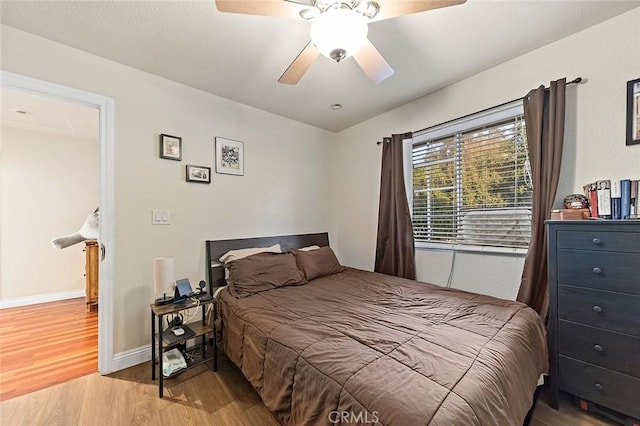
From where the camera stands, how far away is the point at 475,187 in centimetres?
237

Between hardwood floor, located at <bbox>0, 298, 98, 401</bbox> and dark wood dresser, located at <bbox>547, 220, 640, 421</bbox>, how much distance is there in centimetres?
342

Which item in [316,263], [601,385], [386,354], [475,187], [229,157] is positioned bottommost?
[601,385]

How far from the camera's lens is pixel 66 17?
1619mm

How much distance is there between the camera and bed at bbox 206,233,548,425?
0.93 m

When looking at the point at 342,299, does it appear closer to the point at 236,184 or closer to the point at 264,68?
the point at 236,184

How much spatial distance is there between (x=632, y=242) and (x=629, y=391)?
2.64 feet

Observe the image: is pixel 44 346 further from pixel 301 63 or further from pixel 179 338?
pixel 301 63

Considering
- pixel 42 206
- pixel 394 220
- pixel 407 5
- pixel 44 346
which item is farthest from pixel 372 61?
pixel 42 206

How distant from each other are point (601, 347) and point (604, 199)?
0.88 m

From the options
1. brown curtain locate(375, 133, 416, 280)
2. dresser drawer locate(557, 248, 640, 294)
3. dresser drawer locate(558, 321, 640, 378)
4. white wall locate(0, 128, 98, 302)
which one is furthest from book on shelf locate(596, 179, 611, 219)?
white wall locate(0, 128, 98, 302)

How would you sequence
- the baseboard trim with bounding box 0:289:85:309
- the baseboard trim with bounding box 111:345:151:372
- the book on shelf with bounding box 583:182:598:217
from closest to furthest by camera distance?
the book on shelf with bounding box 583:182:598:217, the baseboard trim with bounding box 111:345:151:372, the baseboard trim with bounding box 0:289:85:309

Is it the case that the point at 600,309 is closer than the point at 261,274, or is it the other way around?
the point at 600,309

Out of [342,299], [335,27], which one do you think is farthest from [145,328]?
[335,27]

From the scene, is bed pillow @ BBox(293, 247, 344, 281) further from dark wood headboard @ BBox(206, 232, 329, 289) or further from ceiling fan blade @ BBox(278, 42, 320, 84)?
ceiling fan blade @ BBox(278, 42, 320, 84)
